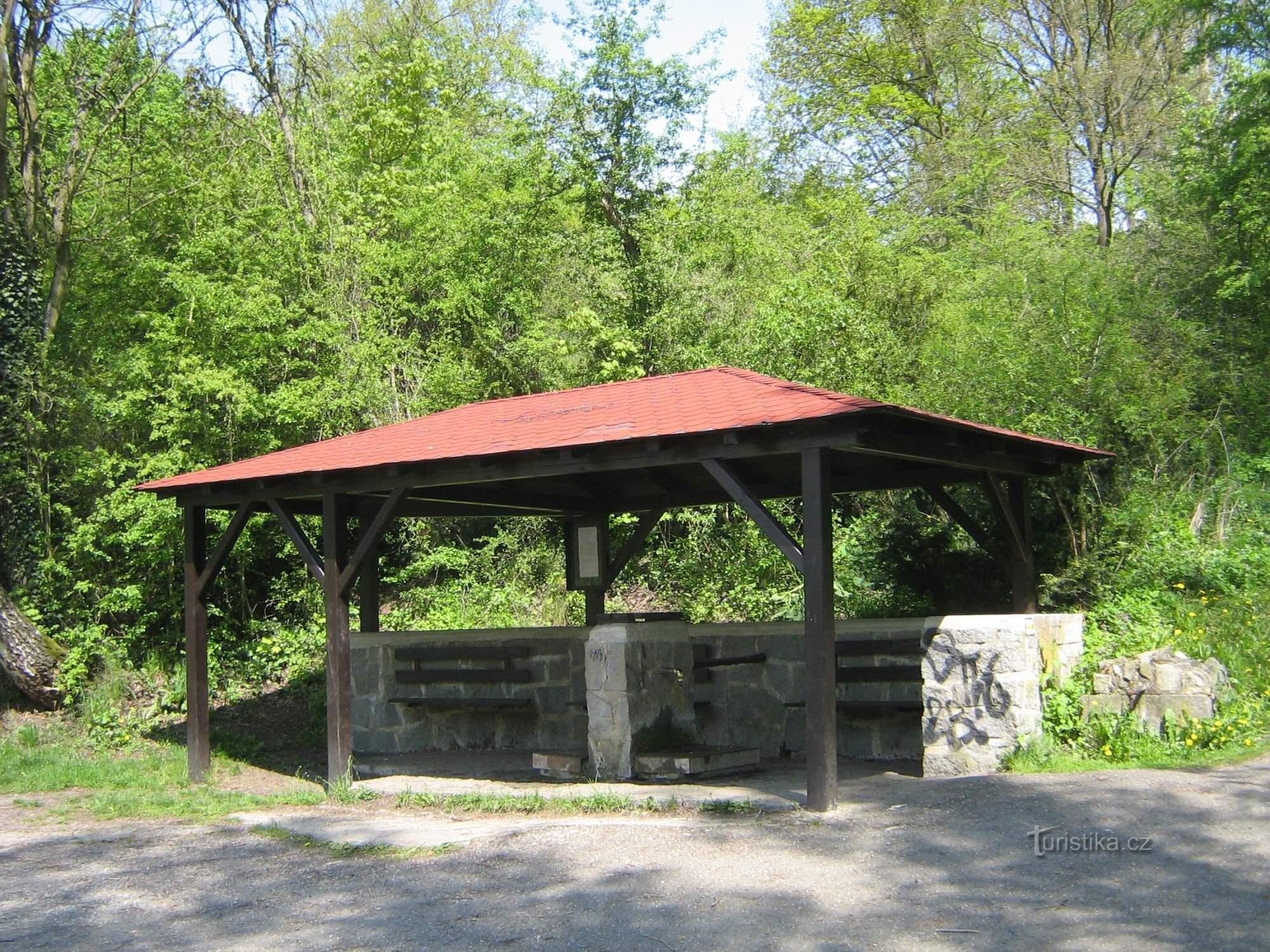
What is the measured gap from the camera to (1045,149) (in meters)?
21.5

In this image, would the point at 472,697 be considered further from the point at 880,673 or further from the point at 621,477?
the point at 880,673

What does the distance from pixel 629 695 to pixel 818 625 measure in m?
1.78

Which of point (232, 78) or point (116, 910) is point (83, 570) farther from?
point (116, 910)

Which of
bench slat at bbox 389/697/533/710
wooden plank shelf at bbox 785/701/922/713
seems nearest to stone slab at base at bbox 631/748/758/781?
wooden plank shelf at bbox 785/701/922/713

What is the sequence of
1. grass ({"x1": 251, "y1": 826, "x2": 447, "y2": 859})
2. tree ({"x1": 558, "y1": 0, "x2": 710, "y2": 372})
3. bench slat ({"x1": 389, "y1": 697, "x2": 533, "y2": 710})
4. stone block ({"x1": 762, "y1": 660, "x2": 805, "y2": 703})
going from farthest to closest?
1. tree ({"x1": 558, "y1": 0, "x2": 710, "y2": 372})
2. bench slat ({"x1": 389, "y1": 697, "x2": 533, "y2": 710})
3. stone block ({"x1": 762, "y1": 660, "x2": 805, "y2": 703})
4. grass ({"x1": 251, "y1": 826, "x2": 447, "y2": 859})

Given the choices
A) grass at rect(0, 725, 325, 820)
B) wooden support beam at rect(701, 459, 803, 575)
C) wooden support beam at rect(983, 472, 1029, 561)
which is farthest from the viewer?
wooden support beam at rect(983, 472, 1029, 561)

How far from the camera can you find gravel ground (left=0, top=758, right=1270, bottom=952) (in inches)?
166

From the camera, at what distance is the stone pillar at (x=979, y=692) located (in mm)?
6961

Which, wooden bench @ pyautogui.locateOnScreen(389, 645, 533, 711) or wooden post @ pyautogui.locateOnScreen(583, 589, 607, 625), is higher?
wooden post @ pyautogui.locateOnScreen(583, 589, 607, 625)

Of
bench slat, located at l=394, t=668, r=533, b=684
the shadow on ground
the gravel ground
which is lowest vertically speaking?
the shadow on ground

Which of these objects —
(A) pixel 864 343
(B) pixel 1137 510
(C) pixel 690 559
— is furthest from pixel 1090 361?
(C) pixel 690 559

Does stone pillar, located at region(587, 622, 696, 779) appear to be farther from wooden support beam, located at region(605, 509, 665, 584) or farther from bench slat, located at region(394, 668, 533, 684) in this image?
wooden support beam, located at region(605, 509, 665, 584)

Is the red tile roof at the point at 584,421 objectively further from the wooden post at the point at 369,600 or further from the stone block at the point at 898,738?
the stone block at the point at 898,738

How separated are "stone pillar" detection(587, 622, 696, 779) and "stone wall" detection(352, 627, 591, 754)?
1.74 metres
